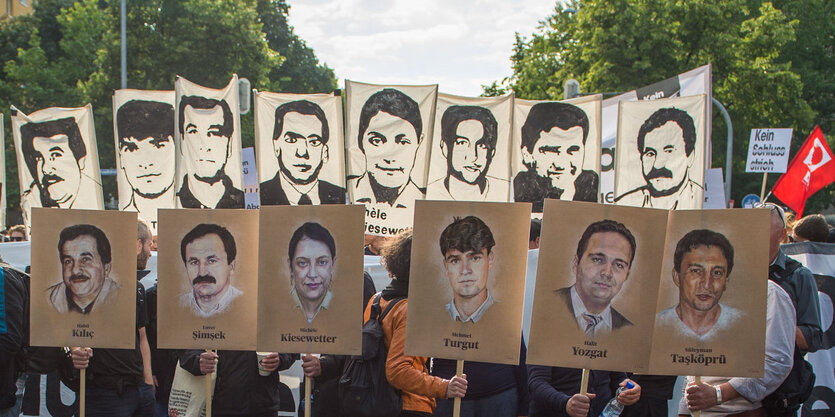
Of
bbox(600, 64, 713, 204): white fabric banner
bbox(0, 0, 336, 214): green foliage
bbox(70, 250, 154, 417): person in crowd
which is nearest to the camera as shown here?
bbox(70, 250, 154, 417): person in crowd

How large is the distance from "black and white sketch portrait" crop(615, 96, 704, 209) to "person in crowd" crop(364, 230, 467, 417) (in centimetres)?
529

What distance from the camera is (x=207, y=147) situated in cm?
887

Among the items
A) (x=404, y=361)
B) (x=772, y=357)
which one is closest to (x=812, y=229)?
(x=772, y=357)

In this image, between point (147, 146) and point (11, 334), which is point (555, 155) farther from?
point (11, 334)

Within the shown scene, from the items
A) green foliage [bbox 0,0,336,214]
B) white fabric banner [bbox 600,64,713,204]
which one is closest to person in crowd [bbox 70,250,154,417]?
white fabric banner [bbox 600,64,713,204]

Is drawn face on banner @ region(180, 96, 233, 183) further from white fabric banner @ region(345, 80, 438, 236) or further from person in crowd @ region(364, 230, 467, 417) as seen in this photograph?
person in crowd @ region(364, 230, 467, 417)

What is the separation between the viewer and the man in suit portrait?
3594 millimetres

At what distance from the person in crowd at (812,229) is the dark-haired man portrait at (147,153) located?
20.4 ft

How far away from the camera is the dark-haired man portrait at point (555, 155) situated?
8.76 metres

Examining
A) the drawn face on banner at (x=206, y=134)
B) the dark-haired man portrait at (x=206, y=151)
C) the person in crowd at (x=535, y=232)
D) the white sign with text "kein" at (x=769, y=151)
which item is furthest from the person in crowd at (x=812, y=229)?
the white sign with text "kein" at (x=769, y=151)

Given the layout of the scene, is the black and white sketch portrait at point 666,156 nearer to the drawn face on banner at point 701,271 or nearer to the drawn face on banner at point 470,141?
the drawn face on banner at point 470,141

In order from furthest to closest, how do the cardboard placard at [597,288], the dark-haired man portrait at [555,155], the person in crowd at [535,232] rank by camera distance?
1. the dark-haired man portrait at [555,155]
2. the person in crowd at [535,232]
3. the cardboard placard at [597,288]

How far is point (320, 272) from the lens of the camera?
388 centimetres

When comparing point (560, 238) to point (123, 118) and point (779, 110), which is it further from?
point (779, 110)
